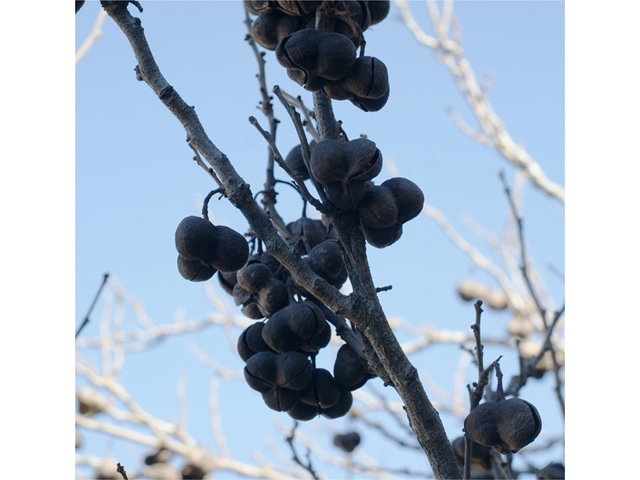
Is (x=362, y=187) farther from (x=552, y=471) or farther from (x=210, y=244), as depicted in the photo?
(x=552, y=471)

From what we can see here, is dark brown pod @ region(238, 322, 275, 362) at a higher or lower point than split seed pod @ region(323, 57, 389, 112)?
lower

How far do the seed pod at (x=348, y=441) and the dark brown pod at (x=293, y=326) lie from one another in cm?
138

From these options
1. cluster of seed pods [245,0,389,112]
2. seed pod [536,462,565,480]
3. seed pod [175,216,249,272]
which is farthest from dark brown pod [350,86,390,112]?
seed pod [536,462,565,480]

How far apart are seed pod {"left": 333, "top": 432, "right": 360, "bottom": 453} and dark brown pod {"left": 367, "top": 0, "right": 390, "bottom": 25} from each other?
179 centimetres

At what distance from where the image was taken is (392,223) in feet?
4.74

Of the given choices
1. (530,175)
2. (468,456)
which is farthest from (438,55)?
(468,456)

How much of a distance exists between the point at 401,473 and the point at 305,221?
5.36 feet

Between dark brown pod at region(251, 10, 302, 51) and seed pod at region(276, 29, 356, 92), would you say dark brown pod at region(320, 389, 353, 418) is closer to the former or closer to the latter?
seed pod at region(276, 29, 356, 92)

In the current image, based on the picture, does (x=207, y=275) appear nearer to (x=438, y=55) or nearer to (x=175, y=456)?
(x=175, y=456)

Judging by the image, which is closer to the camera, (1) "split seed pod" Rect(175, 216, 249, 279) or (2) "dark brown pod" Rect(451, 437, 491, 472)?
(1) "split seed pod" Rect(175, 216, 249, 279)

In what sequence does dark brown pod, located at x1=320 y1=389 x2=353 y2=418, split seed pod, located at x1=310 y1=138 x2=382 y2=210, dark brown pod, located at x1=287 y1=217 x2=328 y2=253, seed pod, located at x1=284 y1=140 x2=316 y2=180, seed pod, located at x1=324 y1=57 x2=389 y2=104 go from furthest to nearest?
seed pod, located at x1=284 y1=140 x2=316 y2=180
dark brown pod, located at x1=287 y1=217 x2=328 y2=253
dark brown pod, located at x1=320 y1=389 x2=353 y2=418
seed pod, located at x1=324 y1=57 x2=389 y2=104
split seed pod, located at x1=310 y1=138 x2=382 y2=210

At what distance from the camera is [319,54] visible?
1.46 metres

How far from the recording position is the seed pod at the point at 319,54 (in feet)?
4.77

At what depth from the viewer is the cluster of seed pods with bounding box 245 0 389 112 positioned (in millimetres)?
1461
